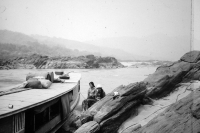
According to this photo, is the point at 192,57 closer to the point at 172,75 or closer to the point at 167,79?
the point at 172,75

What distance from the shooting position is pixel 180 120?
3066 millimetres

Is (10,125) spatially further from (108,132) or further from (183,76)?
(183,76)

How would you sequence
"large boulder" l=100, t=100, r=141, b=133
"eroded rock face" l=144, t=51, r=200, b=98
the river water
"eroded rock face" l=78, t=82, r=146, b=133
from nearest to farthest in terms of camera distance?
"large boulder" l=100, t=100, r=141, b=133 < "eroded rock face" l=78, t=82, r=146, b=133 < "eroded rock face" l=144, t=51, r=200, b=98 < the river water

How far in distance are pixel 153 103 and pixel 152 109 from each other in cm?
75

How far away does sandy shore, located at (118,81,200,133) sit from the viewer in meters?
4.88

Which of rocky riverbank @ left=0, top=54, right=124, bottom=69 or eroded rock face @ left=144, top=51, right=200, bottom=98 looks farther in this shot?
rocky riverbank @ left=0, top=54, right=124, bottom=69

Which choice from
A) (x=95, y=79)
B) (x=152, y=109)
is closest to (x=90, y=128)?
(x=152, y=109)

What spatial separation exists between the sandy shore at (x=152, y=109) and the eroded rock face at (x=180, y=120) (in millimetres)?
857

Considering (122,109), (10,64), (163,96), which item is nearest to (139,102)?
(122,109)

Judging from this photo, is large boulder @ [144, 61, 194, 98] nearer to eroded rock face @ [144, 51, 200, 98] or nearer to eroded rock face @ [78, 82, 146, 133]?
eroded rock face @ [144, 51, 200, 98]

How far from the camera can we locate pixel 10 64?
41.7 meters

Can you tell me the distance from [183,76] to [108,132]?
272 inches

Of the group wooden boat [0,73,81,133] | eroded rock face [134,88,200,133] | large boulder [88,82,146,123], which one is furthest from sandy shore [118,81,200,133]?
wooden boat [0,73,81,133]

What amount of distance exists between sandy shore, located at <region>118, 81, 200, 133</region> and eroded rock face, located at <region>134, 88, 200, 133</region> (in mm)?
857
